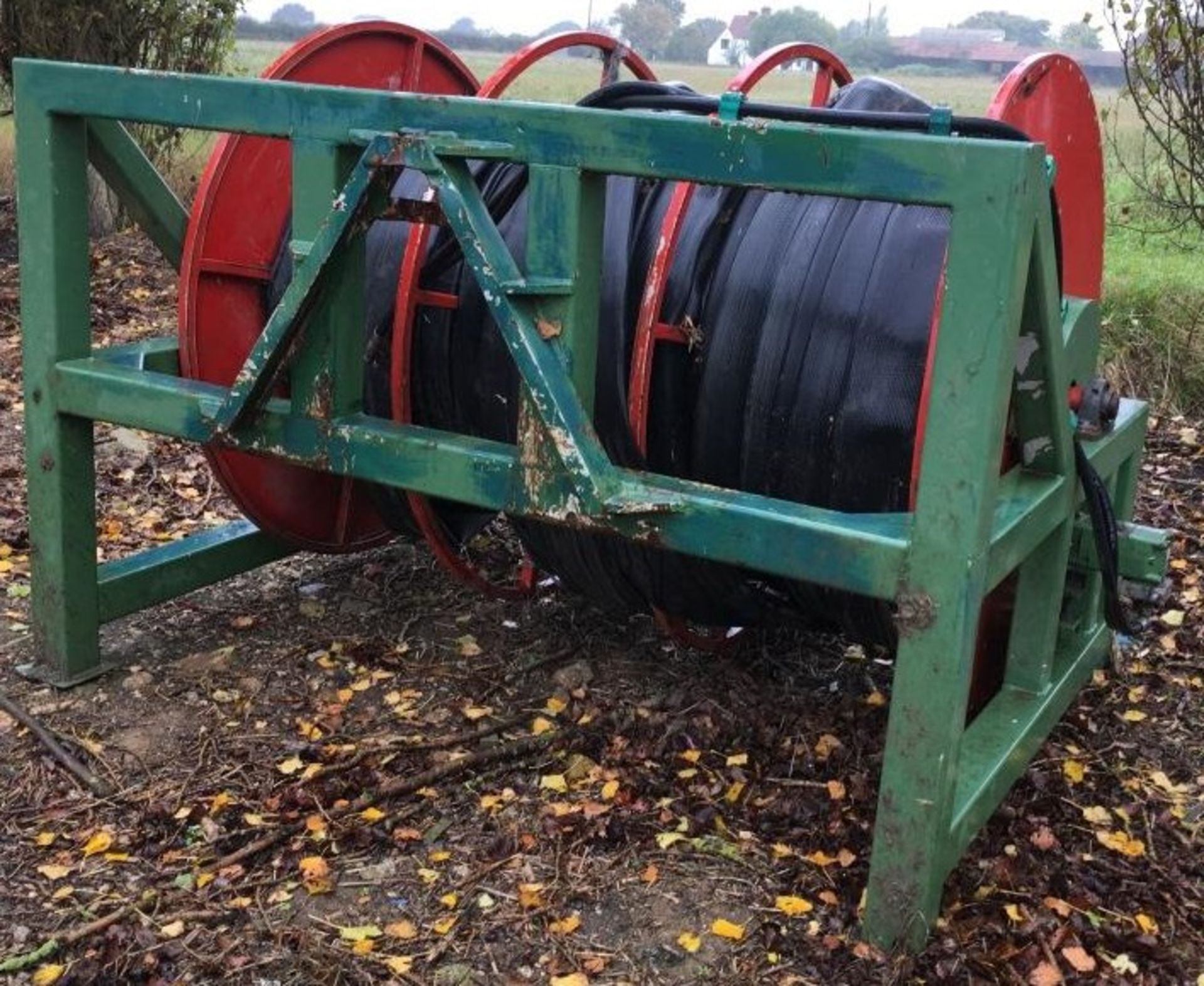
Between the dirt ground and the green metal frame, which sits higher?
the green metal frame

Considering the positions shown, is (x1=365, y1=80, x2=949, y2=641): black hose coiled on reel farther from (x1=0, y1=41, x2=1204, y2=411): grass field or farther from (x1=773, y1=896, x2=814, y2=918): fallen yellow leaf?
(x1=0, y1=41, x2=1204, y2=411): grass field

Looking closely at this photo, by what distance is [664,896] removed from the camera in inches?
122

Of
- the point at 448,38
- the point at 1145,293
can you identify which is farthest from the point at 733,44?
the point at 1145,293

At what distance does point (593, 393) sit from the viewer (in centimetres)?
313

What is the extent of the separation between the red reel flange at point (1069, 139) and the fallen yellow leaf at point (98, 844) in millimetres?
2428

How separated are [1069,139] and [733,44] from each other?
219 ft

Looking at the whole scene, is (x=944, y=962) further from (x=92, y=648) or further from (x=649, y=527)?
(x=92, y=648)

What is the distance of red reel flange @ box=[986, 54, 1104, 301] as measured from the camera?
329 cm

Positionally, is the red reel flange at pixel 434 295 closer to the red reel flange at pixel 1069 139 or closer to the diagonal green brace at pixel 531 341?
the diagonal green brace at pixel 531 341

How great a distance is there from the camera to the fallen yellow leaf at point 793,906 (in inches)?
121

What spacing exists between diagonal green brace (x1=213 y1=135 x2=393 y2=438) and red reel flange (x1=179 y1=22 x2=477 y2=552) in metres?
0.44

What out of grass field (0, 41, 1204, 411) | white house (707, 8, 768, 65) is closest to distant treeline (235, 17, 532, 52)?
white house (707, 8, 768, 65)

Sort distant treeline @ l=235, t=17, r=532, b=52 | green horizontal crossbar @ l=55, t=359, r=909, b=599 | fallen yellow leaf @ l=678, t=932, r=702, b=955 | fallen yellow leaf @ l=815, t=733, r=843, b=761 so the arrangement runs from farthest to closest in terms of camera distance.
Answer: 1. distant treeline @ l=235, t=17, r=532, b=52
2. fallen yellow leaf @ l=815, t=733, r=843, b=761
3. fallen yellow leaf @ l=678, t=932, r=702, b=955
4. green horizontal crossbar @ l=55, t=359, r=909, b=599

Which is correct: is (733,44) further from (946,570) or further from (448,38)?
(946,570)
